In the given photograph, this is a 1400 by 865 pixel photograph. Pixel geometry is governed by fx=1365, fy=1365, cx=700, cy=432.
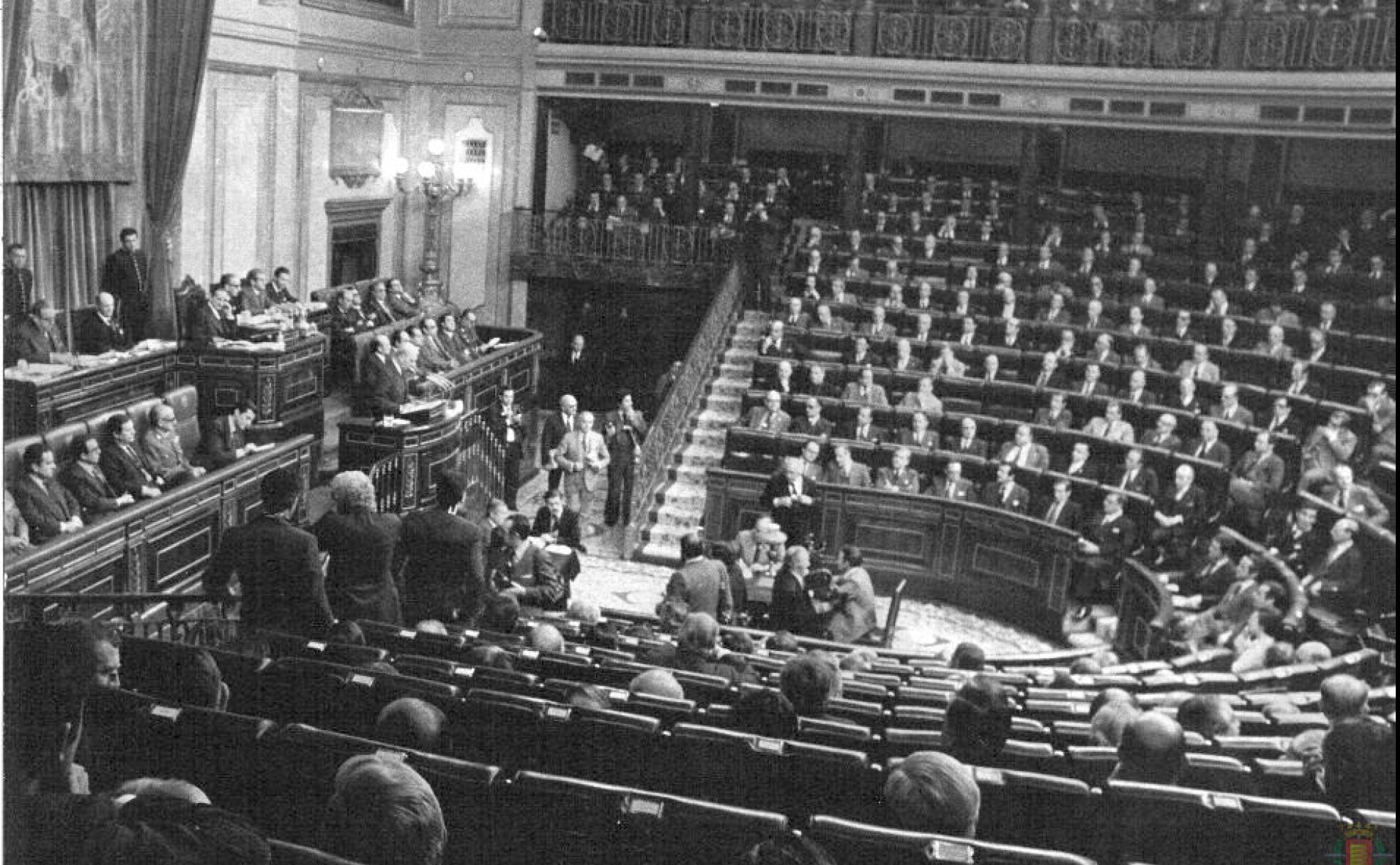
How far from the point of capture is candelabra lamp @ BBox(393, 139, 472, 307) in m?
17.7

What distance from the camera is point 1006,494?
10.9m

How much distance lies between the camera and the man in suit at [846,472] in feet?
37.1

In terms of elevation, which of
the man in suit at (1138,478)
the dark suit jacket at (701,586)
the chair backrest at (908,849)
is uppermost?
the chair backrest at (908,849)

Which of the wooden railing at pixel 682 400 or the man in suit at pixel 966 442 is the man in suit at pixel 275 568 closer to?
the wooden railing at pixel 682 400

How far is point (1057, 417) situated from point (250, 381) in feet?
21.6

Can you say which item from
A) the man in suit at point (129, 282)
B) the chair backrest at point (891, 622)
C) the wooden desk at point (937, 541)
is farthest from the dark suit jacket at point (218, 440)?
the chair backrest at point (891, 622)

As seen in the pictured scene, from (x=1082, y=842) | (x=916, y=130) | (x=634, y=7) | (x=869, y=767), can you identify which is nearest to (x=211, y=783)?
(x=869, y=767)

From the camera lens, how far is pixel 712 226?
672 inches

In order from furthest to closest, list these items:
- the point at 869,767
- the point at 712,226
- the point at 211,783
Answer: the point at 712,226 < the point at 869,767 < the point at 211,783

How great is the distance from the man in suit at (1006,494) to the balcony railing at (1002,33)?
620 cm

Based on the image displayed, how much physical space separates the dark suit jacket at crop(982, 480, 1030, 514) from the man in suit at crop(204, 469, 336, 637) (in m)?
7.17

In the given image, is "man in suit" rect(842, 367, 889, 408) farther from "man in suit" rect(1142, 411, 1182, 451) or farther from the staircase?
"man in suit" rect(1142, 411, 1182, 451)

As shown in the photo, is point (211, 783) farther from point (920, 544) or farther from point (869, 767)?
point (920, 544)

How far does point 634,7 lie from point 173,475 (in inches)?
420
